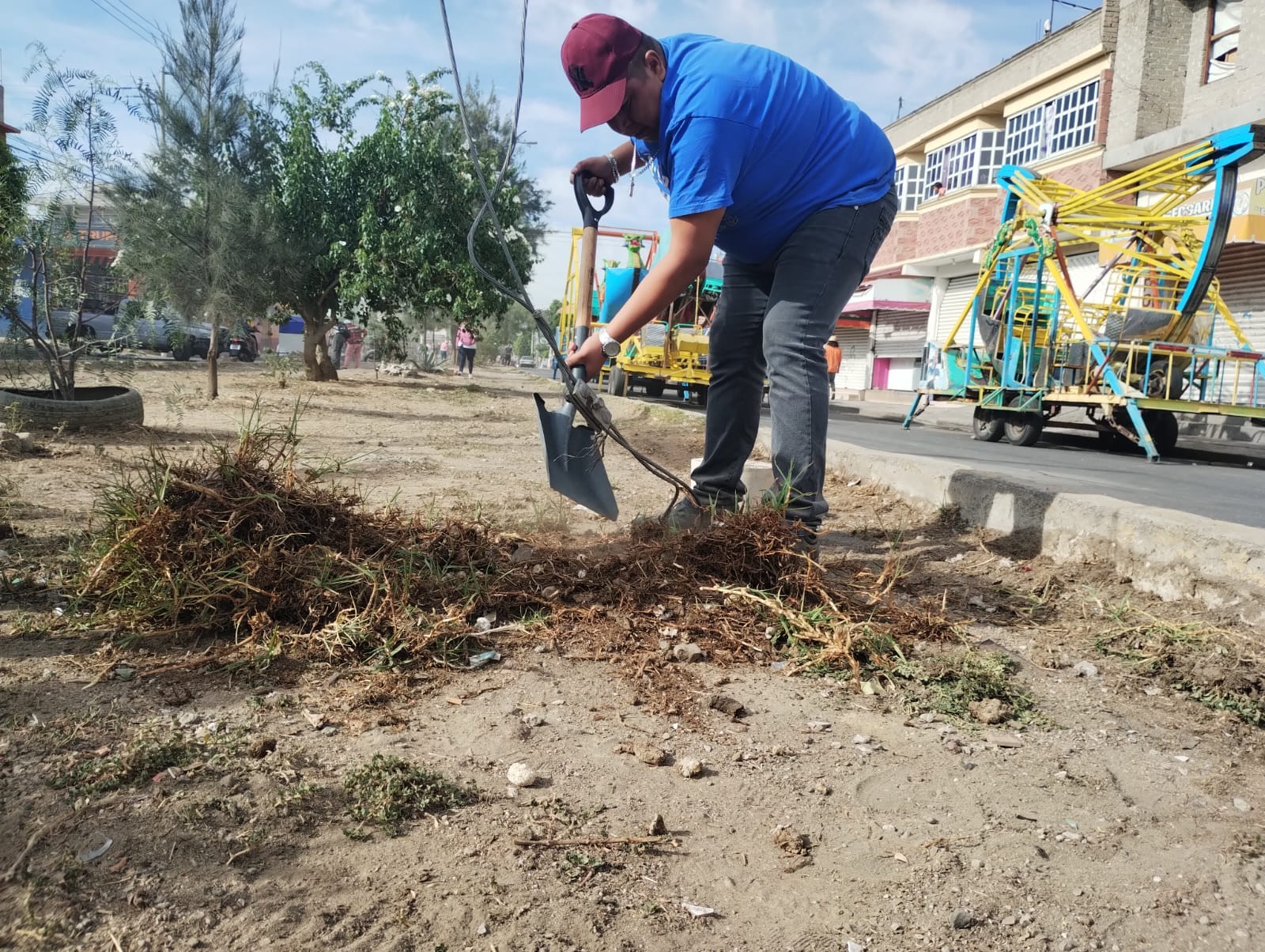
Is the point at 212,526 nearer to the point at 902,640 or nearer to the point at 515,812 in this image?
the point at 515,812

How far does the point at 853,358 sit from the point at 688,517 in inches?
1130

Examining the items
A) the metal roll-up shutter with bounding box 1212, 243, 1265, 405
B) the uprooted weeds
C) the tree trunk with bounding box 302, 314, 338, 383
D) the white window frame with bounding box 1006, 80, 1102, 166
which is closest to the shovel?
the uprooted weeds

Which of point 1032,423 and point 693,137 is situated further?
point 1032,423

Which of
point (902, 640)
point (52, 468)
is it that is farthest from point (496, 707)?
point (52, 468)

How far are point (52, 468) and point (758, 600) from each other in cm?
385

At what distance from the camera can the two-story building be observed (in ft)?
50.2

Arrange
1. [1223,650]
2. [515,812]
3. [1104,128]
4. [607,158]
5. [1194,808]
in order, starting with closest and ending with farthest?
1. [515,812]
2. [1194,808]
3. [1223,650]
4. [607,158]
5. [1104,128]

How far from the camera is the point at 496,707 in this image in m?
1.94

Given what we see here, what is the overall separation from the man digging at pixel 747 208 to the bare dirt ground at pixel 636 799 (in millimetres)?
841

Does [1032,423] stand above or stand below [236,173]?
below

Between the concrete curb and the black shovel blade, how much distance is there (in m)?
1.66

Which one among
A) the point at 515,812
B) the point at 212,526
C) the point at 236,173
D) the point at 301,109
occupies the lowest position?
the point at 515,812

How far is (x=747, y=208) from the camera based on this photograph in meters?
2.87

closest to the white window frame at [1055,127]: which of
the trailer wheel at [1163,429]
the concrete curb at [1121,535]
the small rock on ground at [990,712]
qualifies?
the trailer wheel at [1163,429]
